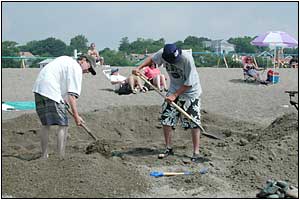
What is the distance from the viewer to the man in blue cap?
6.82m

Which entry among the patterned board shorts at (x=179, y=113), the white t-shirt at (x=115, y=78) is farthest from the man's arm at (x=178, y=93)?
the white t-shirt at (x=115, y=78)

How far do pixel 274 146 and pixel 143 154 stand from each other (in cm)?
173

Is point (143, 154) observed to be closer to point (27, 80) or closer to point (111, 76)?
point (111, 76)

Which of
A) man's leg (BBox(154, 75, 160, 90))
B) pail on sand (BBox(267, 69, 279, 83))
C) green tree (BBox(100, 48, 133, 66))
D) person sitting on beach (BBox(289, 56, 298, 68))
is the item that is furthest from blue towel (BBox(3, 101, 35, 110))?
person sitting on beach (BBox(289, 56, 298, 68))

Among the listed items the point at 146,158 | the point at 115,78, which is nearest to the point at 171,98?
the point at 146,158

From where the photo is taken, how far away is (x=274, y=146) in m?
6.78

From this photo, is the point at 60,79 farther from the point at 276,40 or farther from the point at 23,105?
the point at 276,40

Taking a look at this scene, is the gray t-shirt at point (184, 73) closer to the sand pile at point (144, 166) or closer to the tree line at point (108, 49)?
the sand pile at point (144, 166)

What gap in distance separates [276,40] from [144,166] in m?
16.7

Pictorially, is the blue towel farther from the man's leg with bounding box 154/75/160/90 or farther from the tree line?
the tree line

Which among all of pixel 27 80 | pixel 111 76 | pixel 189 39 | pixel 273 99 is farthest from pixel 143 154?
pixel 189 39

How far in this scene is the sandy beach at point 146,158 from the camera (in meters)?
5.68

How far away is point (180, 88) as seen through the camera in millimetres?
7016

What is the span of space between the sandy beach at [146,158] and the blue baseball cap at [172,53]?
129 centimetres
